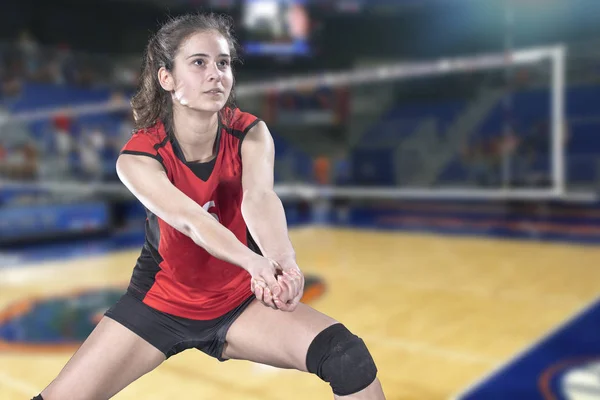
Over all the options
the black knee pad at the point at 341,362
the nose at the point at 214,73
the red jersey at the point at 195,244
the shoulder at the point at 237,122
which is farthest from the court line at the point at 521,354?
the nose at the point at 214,73

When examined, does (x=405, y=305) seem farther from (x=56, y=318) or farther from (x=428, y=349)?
(x=56, y=318)

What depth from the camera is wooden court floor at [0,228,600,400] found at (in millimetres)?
3352

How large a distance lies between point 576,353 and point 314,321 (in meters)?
2.87

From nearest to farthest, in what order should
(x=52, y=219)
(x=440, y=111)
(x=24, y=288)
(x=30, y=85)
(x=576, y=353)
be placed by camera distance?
1. (x=576, y=353)
2. (x=24, y=288)
3. (x=52, y=219)
4. (x=30, y=85)
5. (x=440, y=111)

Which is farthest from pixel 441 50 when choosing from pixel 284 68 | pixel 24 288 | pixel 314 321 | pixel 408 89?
pixel 314 321

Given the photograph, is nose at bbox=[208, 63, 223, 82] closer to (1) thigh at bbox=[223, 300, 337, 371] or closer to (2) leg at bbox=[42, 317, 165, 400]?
(1) thigh at bbox=[223, 300, 337, 371]

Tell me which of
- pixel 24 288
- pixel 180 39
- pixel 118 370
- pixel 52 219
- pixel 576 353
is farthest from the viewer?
pixel 52 219

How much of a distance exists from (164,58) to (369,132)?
16.9 metres

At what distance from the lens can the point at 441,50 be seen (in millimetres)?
17344

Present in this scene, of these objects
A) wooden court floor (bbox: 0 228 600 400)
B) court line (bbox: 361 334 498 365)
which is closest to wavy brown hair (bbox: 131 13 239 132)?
wooden court floor (bbox: 0 228 600 400)

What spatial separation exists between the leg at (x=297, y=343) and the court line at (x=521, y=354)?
1.79 metres

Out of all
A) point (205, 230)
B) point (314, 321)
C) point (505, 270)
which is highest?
point (205, 230)

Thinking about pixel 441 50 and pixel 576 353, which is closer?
pixel 576 353

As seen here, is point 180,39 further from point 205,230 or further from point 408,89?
point 408,89
